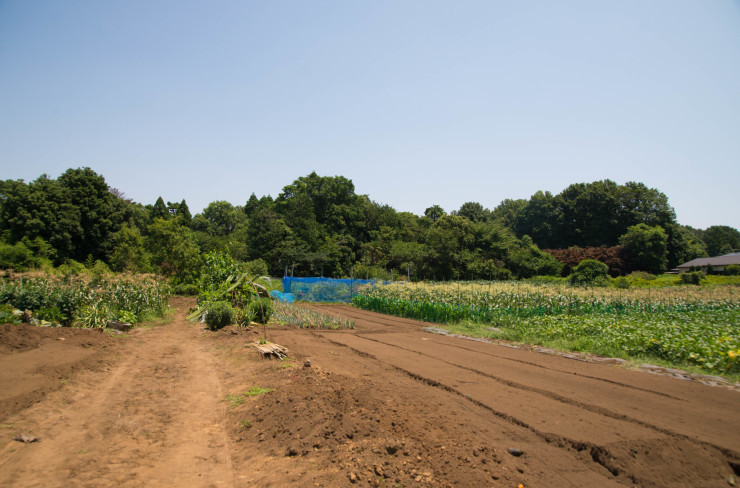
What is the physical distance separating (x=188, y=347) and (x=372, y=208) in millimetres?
51721

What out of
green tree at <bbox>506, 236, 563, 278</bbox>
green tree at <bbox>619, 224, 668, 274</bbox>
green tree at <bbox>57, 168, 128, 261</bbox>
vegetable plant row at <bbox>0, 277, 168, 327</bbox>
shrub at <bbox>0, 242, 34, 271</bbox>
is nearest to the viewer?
vegetable plant row at <bbox>0, 277, 168, 327</bbox>

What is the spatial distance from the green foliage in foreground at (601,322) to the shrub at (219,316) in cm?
921

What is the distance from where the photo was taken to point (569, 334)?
1284cm

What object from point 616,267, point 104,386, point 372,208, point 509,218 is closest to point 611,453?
point 104,386

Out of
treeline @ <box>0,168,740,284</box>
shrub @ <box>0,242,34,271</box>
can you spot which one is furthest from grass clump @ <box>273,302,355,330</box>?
shrub @ <box>0,242,34,271</box>

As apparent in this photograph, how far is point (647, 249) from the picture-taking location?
49.8 metres

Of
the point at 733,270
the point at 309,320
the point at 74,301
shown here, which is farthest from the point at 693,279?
the point at 74,301

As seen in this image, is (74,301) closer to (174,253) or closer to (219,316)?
(219,316)

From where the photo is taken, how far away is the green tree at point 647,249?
49719 millimetres

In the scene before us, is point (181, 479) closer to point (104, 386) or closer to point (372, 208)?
point (104, 386)

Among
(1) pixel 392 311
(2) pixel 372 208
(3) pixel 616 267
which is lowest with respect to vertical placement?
(1) pixel 392 311

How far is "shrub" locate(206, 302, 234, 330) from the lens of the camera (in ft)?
47.8

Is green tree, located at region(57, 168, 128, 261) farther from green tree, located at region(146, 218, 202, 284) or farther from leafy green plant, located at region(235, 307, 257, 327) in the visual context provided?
leafy green plant, located at region(235, 307, 257, 327)

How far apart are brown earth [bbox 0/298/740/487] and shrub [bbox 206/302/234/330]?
186 inches
